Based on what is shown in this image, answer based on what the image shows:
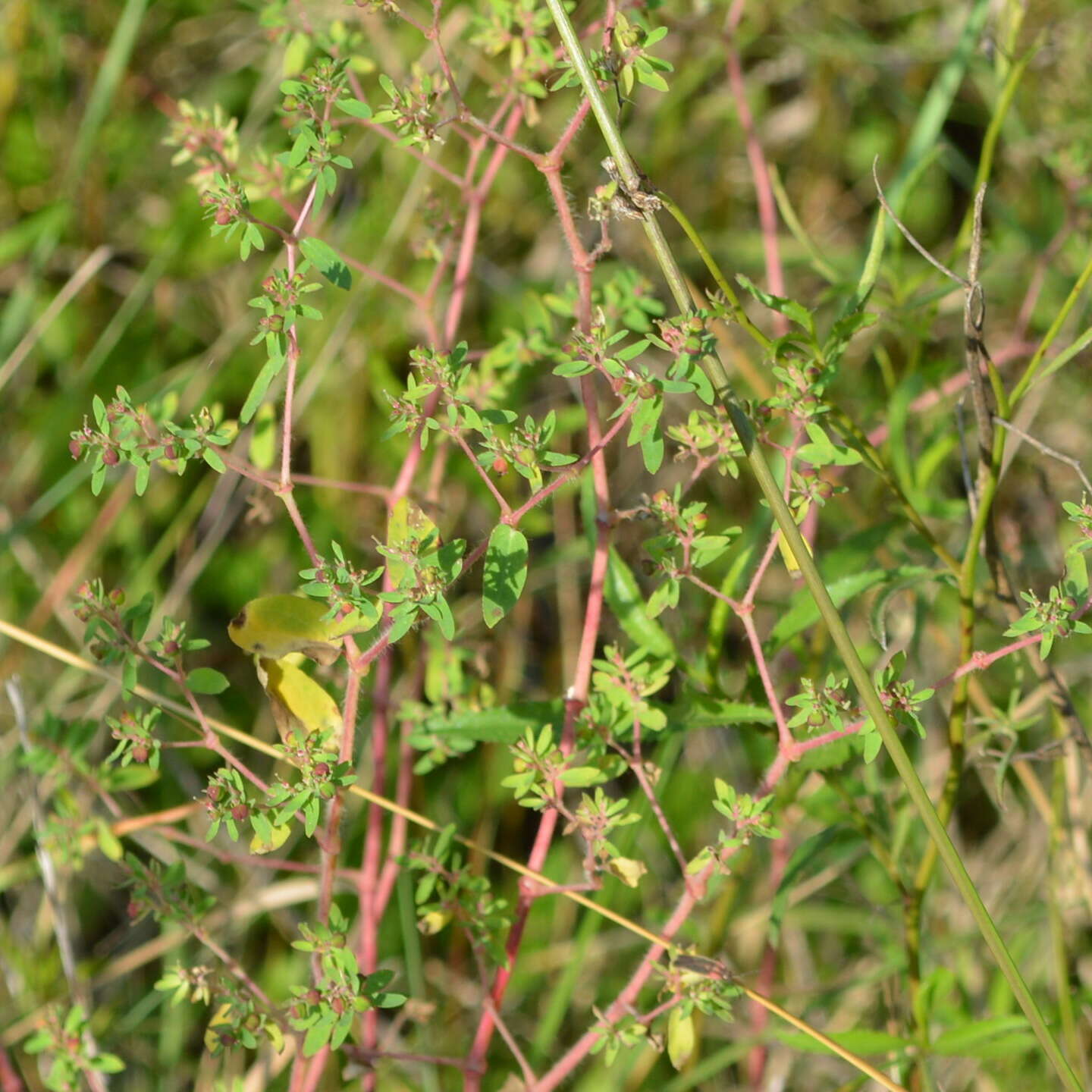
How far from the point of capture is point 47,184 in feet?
8.87

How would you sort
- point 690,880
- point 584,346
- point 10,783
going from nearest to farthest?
1. point 584,346
2. point 690,880
3. point 10,783

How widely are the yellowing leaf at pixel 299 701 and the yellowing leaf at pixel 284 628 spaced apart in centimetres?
3

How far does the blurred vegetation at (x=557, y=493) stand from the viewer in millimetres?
1918

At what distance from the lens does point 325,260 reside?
132 cm

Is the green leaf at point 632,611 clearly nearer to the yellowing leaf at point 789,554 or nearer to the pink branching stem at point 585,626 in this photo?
the pink branching stem at point 585,626

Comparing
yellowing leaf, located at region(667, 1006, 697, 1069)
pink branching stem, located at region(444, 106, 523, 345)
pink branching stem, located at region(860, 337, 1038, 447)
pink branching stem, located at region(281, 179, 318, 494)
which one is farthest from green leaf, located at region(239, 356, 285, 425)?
pink branching stem, located at region(860, 337, 1038, 447)

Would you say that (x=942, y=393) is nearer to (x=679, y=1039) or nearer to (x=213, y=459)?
(x=679, y=1039)

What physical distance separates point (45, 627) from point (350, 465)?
71cm

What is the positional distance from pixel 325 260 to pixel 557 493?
1303 mm

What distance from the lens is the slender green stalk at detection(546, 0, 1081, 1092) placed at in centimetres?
123

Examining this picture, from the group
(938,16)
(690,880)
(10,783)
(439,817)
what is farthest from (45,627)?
(938,16)

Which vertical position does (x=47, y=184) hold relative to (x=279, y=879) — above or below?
above

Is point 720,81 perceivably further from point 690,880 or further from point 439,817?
point 690,880

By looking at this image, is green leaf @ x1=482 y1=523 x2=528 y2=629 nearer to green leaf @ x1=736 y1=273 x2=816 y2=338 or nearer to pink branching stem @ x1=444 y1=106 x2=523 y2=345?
green leaf @ x1=736 y1=273 x2=816 y2=338
